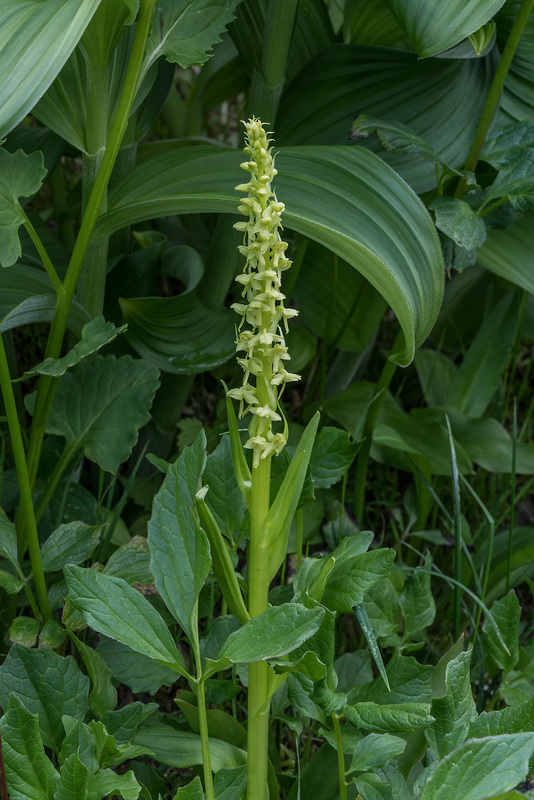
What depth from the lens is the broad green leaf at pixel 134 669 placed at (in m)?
0.75

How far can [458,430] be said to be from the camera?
4.23 ft

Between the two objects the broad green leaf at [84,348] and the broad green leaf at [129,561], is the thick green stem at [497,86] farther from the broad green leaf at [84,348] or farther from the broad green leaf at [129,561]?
the broad green leaf at [129,561]

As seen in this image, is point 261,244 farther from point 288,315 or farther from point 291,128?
point 291,128

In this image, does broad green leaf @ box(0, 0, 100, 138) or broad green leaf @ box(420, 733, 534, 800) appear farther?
broad green leaf @ box(0, 0, 100, 138)

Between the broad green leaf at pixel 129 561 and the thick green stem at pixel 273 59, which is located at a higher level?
the thick green stem at pixel 273 59

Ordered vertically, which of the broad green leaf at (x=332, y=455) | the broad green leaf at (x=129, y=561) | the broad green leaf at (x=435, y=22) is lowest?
the broad green leaf at (x=129, y=561)

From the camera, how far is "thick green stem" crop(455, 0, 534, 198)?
3.04 ft

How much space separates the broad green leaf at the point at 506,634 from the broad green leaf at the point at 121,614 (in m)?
0.37

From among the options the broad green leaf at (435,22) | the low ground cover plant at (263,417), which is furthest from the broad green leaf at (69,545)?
the broad green leaf at (435,22)

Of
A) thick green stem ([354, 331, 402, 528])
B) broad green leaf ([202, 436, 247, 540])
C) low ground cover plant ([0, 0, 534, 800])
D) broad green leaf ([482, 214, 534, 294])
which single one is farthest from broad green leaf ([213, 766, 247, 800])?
broad green leaf ([482, 214, 534, 294])

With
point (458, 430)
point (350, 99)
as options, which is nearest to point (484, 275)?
point (458, 430)

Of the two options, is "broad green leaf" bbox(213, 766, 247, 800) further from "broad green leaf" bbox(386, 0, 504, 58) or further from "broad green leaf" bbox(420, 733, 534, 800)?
"broad green leaf" bbox(386, 0, 504, 58)

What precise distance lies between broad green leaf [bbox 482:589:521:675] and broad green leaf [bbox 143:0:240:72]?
0.65 m

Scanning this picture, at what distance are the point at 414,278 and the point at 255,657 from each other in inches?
17.9
